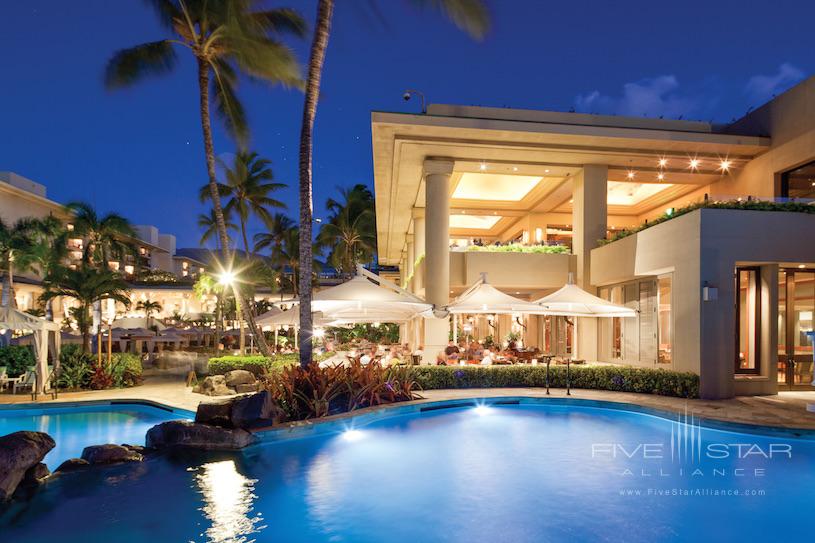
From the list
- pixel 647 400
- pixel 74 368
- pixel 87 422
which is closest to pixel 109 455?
pixel 87 422

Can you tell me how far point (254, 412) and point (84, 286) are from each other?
376 inches

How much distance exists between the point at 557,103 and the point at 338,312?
450 ft

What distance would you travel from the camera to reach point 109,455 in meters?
8.12

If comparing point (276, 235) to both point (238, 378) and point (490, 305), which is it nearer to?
point (238, 378)

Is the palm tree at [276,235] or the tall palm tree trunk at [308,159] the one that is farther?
the palm tree at [276,235]

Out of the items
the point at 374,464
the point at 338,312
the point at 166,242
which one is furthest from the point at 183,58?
the point at 166,242

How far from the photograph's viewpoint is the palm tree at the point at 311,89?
11.2m

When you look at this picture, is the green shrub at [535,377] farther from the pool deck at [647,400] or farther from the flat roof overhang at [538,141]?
the flat roof overhang at [538,141]

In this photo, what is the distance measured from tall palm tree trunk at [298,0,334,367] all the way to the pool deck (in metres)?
2.71

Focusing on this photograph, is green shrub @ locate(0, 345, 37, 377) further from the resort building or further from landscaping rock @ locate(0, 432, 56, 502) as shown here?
the resort building

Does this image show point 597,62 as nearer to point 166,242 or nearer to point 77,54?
point 166,242

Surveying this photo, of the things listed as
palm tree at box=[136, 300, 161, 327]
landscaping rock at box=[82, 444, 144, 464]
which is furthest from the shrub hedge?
palm tree at box=[136, 300, 161, 327]

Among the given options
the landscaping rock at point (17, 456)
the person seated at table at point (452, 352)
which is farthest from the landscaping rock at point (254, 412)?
the person seated at table at point (452, 352)

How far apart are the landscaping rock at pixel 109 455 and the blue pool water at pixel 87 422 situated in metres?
1.56
